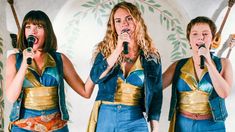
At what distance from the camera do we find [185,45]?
389 centimetres

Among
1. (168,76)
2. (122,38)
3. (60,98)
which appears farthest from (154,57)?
(60,98)

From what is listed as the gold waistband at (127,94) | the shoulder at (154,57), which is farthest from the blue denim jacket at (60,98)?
the shoulder at (154,57)

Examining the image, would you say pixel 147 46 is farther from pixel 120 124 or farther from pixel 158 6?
pixel 120 124

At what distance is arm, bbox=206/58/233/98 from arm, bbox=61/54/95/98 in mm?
909

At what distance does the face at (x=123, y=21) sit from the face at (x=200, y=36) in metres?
0.44

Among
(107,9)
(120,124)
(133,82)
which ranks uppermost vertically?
(107,9)

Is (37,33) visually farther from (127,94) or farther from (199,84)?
(199,84)

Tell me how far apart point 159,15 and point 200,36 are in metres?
0.35

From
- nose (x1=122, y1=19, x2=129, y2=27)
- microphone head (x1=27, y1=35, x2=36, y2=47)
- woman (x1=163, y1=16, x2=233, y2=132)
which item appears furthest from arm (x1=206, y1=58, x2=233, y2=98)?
microphone head (x1=27, y1=35, x2=36, y2=47)

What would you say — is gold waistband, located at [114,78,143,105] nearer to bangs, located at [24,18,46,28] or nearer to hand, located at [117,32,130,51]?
hand, located at [117,32,130,51]

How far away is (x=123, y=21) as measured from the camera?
384cm

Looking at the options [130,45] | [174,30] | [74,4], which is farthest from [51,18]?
[174,30]

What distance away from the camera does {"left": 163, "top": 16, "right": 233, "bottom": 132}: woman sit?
3777 millimetres

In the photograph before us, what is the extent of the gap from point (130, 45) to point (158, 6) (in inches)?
15.2
